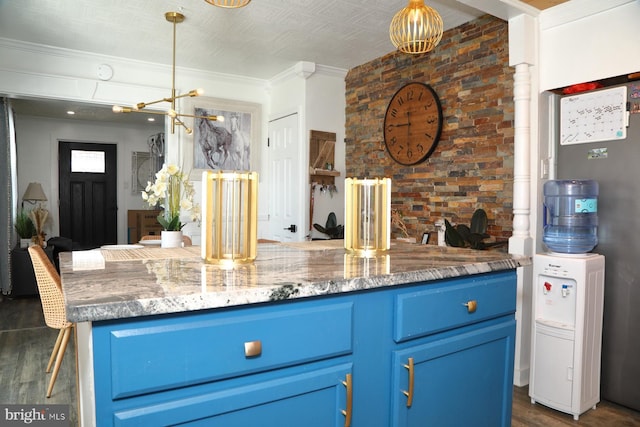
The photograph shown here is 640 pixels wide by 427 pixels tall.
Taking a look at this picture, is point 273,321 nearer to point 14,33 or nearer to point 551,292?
point 551,292

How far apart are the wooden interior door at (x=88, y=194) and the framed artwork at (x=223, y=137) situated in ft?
13.7

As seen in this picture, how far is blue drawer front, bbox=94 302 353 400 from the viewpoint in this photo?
923mm

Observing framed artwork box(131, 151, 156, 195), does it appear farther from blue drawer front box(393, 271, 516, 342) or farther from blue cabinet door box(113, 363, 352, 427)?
blue cabinet door box(113, 363, 352, 427)

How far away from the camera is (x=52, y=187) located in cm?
780

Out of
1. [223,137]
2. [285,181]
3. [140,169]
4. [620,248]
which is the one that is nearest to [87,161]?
[140,169]

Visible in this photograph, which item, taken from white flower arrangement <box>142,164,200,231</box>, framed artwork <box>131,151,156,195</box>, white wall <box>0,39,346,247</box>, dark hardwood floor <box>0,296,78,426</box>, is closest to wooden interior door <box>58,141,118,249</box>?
framed artwork <box>131,151,156,195</box>

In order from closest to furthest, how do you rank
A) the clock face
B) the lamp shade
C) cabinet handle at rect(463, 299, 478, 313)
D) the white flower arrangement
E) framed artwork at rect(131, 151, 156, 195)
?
cabinet handle at rect(463, 299, 478, 313), the white flower arrangement, the clock face, the lamp shade, framed artwork at rect(131, 151, 156, 195)

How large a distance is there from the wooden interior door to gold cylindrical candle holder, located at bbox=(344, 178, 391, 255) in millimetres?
7740

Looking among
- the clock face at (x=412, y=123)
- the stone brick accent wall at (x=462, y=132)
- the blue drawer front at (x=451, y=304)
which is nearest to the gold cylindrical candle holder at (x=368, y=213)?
the blue drawer front at (x=451, y=304)

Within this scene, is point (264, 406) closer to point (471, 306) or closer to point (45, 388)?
point (471, 306)

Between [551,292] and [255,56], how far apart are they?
11.1 feet

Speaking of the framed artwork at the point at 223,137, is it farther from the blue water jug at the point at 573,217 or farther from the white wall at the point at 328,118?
the blue water jug at the point at 573,217

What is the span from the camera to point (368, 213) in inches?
67.5

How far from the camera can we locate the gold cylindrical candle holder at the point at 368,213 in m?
1.70
